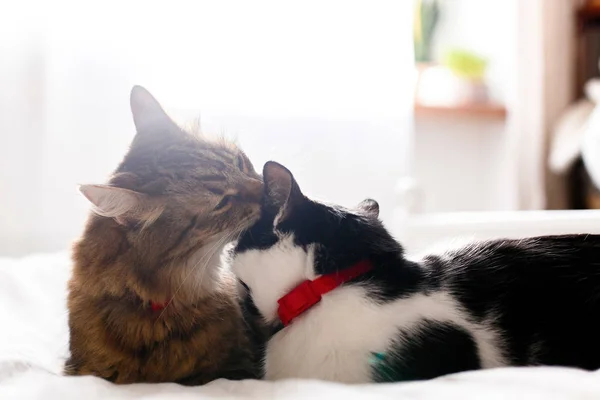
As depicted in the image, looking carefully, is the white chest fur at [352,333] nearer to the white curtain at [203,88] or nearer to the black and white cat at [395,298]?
the black and white cat at [395,298]

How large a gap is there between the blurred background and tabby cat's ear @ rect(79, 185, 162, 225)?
0.93 m

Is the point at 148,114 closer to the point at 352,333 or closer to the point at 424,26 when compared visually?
the point at 352,333

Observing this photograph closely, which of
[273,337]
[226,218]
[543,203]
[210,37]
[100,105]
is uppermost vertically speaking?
[210,37]

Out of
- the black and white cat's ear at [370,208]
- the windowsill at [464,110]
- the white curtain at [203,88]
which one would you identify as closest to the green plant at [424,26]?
the windowsill at [464,110]

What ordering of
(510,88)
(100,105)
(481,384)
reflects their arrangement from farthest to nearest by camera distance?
(510,88) → (100,105) → (481,384)

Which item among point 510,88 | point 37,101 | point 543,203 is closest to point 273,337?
point 37,101

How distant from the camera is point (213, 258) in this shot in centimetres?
108

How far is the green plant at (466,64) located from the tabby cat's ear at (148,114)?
1972mm

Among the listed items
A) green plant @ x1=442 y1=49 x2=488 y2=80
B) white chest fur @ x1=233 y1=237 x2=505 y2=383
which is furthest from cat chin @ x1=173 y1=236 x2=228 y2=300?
green plant @ x1=442 y1=49 x2=488 y2=80

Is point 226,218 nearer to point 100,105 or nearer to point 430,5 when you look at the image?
point 100,105

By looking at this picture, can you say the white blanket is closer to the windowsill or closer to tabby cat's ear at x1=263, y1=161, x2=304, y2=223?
tabby cat's ear at x1=263, y1=161, x2=304, y2=223

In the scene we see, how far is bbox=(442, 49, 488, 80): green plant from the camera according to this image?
280 centimetres

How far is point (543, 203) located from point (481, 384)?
6.81 ft

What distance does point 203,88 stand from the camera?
2.14 metres
